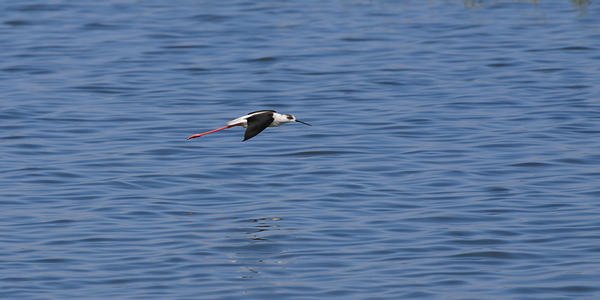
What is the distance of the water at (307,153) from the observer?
38.8 ft

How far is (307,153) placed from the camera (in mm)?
16109

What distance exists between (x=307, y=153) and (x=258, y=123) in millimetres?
2426

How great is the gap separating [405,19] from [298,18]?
→ 182 cm

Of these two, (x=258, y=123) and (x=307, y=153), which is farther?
(x=307, y=153)

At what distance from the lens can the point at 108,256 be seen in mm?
12141

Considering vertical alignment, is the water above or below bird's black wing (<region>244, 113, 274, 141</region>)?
below

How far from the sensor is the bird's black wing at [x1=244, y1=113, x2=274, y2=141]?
13.4 meters

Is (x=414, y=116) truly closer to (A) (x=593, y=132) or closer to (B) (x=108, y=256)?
(A) (x=593, y=132)

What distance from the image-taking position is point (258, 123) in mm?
13742

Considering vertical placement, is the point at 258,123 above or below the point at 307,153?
above

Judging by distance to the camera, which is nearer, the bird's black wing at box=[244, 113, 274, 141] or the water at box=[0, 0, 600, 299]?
the water at box=[0, 0, 600, 299]

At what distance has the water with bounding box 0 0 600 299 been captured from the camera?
11812 mm

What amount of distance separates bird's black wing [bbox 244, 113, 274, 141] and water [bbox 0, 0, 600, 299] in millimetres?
730

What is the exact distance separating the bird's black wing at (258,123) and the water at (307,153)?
0.73 meters
